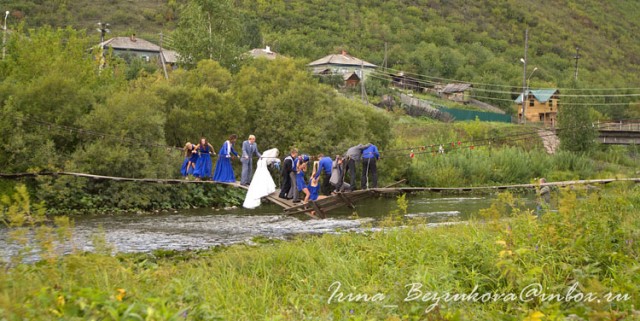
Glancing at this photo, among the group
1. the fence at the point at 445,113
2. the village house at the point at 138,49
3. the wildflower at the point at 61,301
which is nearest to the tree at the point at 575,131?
the fence at the point at 445,113

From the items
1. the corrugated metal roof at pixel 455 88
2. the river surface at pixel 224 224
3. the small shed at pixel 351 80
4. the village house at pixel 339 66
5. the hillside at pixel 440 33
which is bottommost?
the river surface at pixel 224 224

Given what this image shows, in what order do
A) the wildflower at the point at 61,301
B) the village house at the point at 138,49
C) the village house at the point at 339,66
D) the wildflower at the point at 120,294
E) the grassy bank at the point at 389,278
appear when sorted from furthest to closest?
the village house at the point at 339,66
the village house at the point at 138,49
the grassy bank at the point at 389,278
the wildflower at the point at 120,294
the wildflower at the point at 61,301

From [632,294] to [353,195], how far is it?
47.1 ft

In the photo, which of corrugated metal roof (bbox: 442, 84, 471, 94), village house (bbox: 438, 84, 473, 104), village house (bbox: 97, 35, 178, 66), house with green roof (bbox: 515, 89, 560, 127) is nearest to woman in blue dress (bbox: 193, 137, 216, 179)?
village house (bbox: 97, 35, 178, 66)

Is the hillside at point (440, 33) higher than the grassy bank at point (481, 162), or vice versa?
the hillside at point (440, 33)

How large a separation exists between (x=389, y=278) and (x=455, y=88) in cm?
7833

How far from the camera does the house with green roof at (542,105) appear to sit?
75.2m

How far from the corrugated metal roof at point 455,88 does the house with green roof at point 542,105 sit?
10.2 metres

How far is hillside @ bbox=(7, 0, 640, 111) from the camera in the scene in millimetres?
97931

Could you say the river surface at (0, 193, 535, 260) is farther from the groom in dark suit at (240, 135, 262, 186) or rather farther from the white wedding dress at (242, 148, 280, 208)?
the groom in dark suit at (240, 135, 262, 186)

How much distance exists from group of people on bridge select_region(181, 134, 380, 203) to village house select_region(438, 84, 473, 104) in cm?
6275

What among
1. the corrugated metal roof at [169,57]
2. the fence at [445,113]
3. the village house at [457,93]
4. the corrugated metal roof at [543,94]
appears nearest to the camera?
the fence at [445,113]

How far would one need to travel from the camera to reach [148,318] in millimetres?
5777

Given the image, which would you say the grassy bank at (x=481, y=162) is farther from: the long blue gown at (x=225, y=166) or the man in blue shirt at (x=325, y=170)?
the long blue gown at (x=225, y=166)
